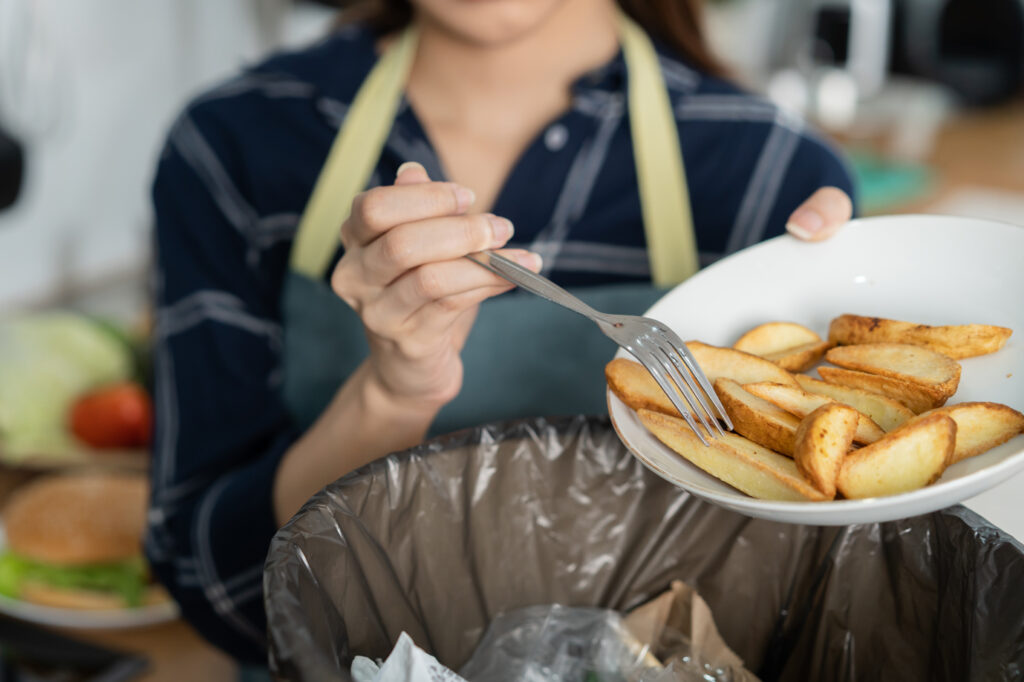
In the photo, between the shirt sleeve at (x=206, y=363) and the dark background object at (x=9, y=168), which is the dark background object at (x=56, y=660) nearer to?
the shirt sleeve at (x=206, y=363)

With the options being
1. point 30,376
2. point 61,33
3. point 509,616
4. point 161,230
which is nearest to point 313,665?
point 509,616

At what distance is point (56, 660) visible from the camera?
41.2 inches

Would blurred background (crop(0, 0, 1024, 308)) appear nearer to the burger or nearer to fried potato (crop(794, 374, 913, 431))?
the burger

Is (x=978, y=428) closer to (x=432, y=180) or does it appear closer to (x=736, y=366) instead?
(x=736, y=366)

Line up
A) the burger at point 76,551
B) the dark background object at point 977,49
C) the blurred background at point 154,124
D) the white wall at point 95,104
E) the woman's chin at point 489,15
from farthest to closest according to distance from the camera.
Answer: the dark background object at point 977,49
the white wall at point 95,104
the blurred background at point 154,124
the burger at point 76,551
the woman's chin at point 489,15

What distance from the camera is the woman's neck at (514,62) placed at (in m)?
0.94

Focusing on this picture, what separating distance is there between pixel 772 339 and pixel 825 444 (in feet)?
0.48

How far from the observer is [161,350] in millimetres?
912

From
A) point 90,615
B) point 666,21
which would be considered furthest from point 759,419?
point 90,615

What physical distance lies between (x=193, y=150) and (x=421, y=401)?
1.49 feet

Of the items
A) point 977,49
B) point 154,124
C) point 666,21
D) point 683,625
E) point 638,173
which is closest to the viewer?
point 683,625

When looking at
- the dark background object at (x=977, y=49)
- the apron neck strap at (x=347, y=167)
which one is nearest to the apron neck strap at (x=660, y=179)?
the apron neck strap at (x=347, y=167)

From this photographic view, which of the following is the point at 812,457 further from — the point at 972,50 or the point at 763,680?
the point at 972,50

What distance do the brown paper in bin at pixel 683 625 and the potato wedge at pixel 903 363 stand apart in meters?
0.15
